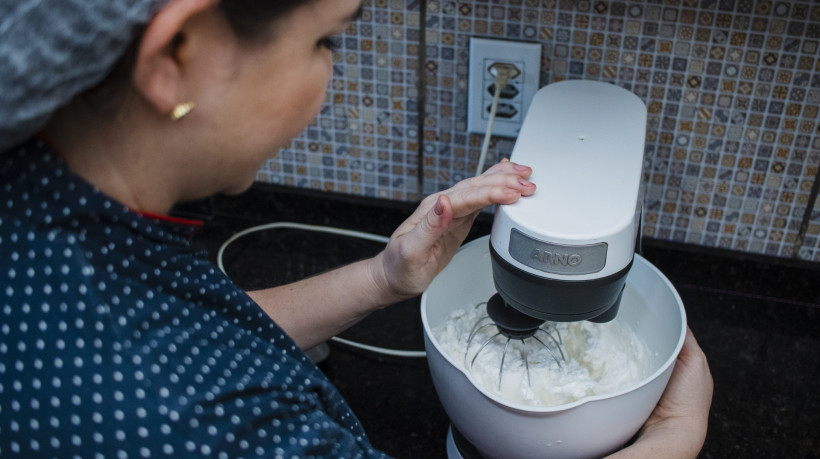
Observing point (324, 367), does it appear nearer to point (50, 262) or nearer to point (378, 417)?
point (378, 417)

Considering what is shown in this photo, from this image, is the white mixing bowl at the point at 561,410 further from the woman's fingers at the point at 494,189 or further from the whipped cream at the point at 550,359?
the woman's fingers at the point at 494,189

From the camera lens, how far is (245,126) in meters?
0.51

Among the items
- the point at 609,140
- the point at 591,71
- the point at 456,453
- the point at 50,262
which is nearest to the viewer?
the point at 50,262

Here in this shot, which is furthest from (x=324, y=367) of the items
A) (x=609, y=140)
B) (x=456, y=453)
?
(x=609, y=140)

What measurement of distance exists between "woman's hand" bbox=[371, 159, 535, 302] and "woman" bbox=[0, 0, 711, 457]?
0.65 ft

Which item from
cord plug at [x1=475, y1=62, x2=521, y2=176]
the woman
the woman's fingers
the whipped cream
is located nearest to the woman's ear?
the woman

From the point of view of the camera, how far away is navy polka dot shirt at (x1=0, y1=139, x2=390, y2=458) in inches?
18.8

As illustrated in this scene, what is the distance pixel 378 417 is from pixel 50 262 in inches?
20.0

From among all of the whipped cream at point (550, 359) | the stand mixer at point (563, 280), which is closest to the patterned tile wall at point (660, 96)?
the stand mixer at point (563, 280)

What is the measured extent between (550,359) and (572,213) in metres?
0.24

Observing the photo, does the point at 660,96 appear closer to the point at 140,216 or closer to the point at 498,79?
the point at 498,79

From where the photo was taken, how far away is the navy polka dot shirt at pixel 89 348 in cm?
48

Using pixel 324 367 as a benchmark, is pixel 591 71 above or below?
above

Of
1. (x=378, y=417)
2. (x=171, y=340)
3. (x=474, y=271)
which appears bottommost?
(x=378, y=417)
